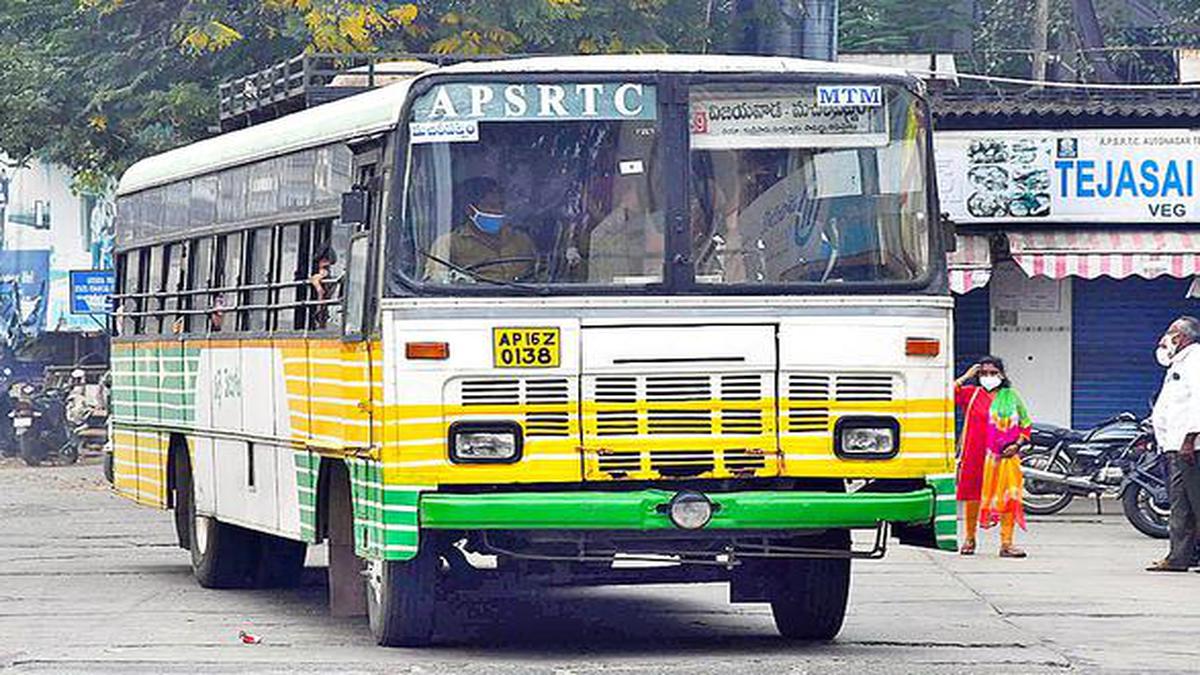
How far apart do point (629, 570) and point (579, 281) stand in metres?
1.47

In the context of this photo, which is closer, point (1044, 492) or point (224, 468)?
point (224, 468)

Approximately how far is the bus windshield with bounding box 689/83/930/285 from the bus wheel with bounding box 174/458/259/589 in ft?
18.1

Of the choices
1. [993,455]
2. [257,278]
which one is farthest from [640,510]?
[993,455]

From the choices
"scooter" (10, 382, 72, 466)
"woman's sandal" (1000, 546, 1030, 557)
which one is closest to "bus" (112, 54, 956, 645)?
"woman's sandal" (1000, 546, 1030, 557)

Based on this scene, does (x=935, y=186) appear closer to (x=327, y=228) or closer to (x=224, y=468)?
(x=327, y=228)

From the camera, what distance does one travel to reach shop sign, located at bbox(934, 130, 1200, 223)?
26.1 metres

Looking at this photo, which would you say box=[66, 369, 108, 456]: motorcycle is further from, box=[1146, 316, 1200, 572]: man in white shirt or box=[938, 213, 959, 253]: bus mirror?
box=[938, 213, 959, 253]: bus mirror

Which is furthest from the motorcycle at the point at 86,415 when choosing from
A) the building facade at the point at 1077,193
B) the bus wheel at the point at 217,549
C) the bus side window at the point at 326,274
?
the bus side window at the point at 326,274

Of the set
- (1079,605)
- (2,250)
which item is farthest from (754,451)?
(2,250)

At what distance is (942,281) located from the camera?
1223cm

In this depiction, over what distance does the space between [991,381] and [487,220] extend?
351 inches

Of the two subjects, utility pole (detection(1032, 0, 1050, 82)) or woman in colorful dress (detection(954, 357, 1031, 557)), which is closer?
woman in colorful dress (detection(954, 357, 1031, 557))

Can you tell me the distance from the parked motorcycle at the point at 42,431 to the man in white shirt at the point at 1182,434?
22572 mm

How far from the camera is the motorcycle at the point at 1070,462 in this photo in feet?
79.0
